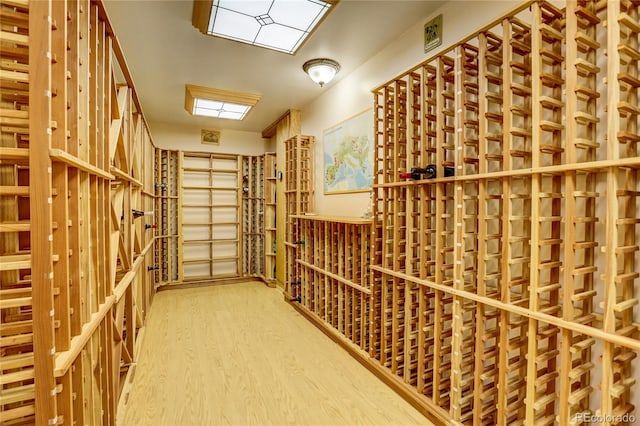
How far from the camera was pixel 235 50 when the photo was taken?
285cm

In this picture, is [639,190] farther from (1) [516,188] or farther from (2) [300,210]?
(2) [300,210]

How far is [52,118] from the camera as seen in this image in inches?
39.4

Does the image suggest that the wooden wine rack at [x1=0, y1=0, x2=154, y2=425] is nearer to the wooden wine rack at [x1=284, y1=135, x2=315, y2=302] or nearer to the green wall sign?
the green wall sign

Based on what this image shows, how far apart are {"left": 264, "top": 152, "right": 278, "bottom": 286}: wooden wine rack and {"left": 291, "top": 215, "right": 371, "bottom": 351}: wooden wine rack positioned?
54.7 inches

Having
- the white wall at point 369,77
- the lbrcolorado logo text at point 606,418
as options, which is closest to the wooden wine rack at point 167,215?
the white wall at point 369,77

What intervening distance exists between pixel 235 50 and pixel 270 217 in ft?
9.73

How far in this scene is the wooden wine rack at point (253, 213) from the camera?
5.85 meters

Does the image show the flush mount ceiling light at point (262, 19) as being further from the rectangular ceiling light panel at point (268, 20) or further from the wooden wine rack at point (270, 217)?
the wooden wine rack at point (270, 217)

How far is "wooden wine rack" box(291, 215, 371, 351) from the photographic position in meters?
2.81

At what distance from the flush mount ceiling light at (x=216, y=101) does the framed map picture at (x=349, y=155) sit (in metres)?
1.14

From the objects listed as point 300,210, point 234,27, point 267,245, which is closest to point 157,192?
point 267,245

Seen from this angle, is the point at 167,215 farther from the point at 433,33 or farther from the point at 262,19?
the point at 433,33

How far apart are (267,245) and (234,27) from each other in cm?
365

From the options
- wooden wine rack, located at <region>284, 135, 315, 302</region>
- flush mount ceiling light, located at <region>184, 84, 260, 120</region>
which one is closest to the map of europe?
wooden wine rack, located at <region>284, 135, 315, 302</region>
